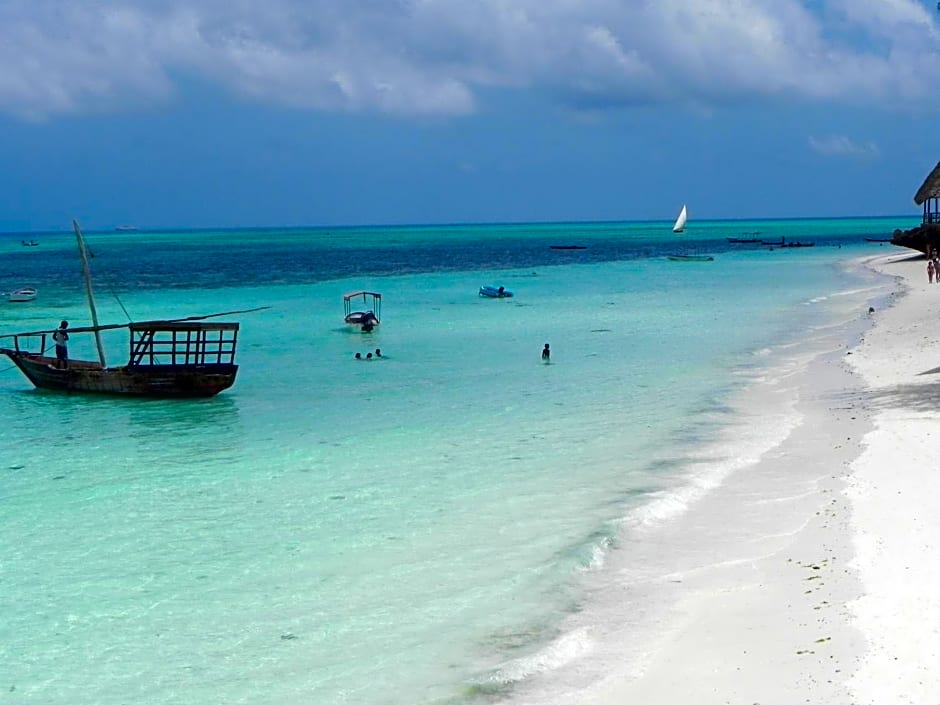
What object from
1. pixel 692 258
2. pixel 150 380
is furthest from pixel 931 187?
pixel 692 258

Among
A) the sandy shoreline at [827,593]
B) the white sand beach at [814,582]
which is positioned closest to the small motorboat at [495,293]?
the white sand beach at [814,582]

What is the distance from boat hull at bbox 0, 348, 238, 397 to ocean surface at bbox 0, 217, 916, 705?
43 cm

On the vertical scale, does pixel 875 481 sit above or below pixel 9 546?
above

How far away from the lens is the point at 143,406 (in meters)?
24.1

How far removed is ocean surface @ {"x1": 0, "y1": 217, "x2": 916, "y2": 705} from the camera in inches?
371

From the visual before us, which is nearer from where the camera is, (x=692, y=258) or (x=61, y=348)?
(x=61, y=348)

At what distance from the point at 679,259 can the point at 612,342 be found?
63.0 meters

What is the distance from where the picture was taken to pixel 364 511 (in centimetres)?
1433

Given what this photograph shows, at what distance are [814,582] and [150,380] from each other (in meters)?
19.0

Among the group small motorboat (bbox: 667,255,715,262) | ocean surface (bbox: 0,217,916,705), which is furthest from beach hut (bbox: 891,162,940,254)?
small motorboat (bbox: 667,255,715,262)

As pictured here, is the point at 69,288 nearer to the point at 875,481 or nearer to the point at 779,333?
the point at 779,333

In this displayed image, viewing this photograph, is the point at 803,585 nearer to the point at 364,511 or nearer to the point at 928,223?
the point at 364,511

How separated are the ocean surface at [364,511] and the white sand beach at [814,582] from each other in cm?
53

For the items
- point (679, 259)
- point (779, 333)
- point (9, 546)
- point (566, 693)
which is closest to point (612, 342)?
point (779, 333)
